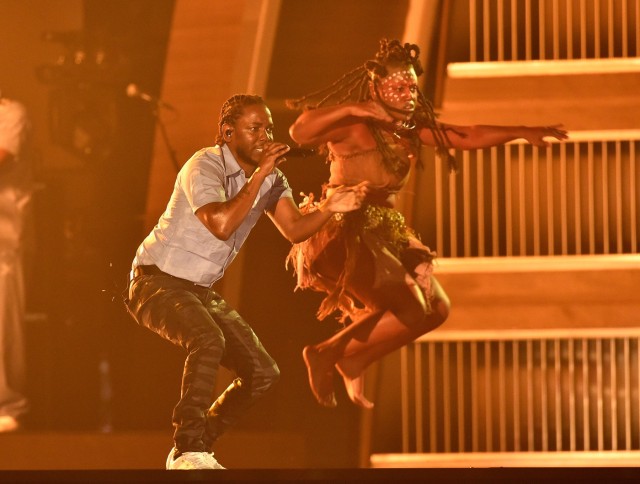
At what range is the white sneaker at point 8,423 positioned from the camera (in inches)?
149

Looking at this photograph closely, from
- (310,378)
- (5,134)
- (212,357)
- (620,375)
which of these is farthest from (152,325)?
(620,375)

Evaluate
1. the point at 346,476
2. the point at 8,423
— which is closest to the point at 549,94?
the point at 346,476

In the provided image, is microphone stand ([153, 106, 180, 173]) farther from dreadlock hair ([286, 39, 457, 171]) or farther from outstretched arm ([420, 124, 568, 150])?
outstretched arm ([420, 124, 568, 150])

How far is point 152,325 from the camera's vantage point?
3.15m

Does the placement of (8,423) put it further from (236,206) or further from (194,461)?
(236,206)

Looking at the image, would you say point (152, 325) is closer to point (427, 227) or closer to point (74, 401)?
point (74, 401)

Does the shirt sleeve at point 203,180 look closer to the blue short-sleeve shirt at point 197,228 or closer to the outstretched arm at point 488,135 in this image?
the blue short-sleeve shirt at point 197,228

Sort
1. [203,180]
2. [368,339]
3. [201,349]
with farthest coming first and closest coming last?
[368,339]
[203,180]
[201,349]

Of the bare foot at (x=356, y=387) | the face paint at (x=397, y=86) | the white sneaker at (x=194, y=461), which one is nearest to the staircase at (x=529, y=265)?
the bare foot at (x=356, y=387)

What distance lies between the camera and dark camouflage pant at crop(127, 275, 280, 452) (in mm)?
3057

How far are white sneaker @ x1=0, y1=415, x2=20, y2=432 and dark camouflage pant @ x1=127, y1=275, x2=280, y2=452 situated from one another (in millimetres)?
868

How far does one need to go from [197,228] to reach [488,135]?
1058 millimetres

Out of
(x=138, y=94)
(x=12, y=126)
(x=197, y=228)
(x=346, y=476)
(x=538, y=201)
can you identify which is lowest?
(x=346, y=476)

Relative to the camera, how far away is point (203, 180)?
315 centimetres
